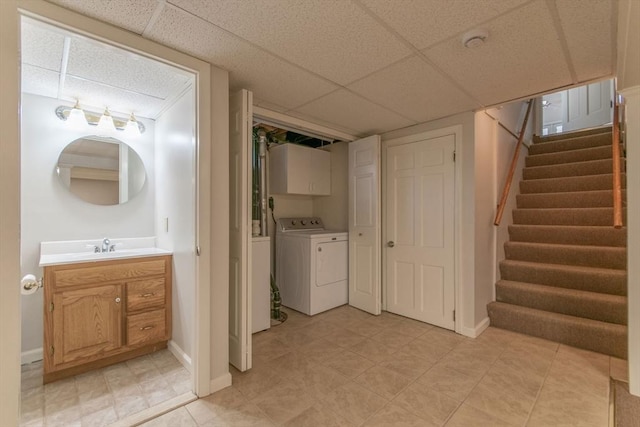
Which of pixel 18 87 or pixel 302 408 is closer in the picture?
pixel 18 87

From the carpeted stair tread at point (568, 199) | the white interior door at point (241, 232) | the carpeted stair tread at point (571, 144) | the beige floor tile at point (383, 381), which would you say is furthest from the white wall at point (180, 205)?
the carpeted stair tread at point (571, 144)

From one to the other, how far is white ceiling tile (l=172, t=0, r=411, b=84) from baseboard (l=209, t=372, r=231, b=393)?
217cm

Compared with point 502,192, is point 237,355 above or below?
below

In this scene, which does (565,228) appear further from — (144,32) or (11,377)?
(11,377)

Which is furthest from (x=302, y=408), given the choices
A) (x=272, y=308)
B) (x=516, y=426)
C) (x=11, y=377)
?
(x=272, y=308)

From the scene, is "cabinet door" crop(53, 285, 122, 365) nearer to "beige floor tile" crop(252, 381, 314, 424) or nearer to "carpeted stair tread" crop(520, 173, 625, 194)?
"beige floor tile" crop(252, 381, 314, 424)

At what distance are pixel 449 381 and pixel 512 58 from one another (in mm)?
2211

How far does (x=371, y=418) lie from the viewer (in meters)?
1.63

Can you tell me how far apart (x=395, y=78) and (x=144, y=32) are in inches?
62.8

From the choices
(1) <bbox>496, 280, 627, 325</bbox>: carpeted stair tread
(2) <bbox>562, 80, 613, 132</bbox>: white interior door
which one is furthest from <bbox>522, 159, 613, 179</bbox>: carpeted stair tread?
(2) <bbox>562, 80, 613, 132</bbox>: white interior door

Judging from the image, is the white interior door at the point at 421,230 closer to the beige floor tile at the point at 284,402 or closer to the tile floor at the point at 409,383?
the tile floor at the point at 409,383

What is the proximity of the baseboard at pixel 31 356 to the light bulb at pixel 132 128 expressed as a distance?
6.53ft

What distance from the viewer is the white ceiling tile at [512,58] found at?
1445mm

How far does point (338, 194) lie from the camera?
3963 millimetres
